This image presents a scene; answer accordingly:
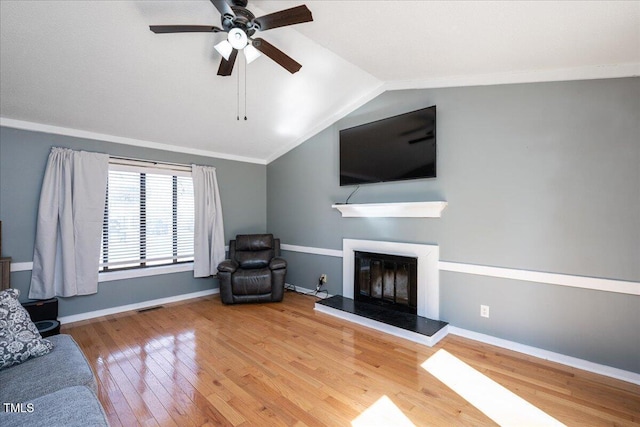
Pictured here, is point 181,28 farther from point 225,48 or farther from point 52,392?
point 52,392

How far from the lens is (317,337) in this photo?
3.09 meters

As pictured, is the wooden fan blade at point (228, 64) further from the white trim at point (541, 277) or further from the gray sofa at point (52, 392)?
the white trim at point (541, 277)

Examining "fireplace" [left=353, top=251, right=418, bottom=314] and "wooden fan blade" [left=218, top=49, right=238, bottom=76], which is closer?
"wooden fan blade" [left=218, top=49, right=238, bottom=76]

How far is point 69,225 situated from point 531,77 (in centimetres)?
521

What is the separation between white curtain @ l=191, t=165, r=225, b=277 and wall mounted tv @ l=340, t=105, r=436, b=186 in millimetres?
2144

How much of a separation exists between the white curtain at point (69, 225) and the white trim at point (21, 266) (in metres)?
0.06

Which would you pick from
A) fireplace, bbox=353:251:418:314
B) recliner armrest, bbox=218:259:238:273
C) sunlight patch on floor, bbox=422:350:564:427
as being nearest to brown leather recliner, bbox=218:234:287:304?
recliner armrest, bbox=218:259:238:273

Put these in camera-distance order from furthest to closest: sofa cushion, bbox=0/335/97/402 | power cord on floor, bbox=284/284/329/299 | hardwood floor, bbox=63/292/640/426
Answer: power cord on floor, bbox=284/284/329/299
hardwood floor, bbox=63/292/640/426
sofa cushion, bbox=0/335/97/402

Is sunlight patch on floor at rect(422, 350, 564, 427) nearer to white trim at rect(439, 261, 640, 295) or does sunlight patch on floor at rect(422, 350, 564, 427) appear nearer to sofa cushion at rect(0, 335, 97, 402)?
white trim at rect(439, 261, 640, 295)

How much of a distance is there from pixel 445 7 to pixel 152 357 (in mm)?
3712

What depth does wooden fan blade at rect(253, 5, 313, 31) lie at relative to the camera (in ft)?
5.82

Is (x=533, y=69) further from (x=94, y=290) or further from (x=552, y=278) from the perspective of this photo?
(x=94, y=290)

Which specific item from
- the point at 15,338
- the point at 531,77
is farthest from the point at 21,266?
the point at 531,77

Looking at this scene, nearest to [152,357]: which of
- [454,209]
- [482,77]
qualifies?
[454,209]
